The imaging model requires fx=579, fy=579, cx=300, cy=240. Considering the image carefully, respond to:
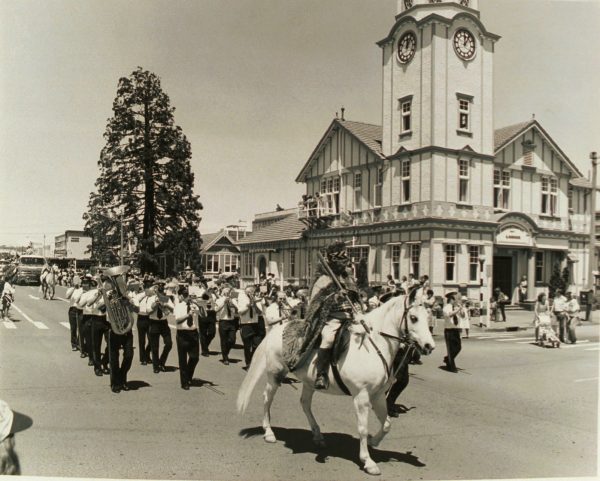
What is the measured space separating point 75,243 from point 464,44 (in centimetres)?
1527

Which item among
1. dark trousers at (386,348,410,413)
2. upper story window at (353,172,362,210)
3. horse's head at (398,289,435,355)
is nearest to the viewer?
horse's head at (398,289,435,355)

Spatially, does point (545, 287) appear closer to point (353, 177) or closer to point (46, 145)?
point (353, 177)

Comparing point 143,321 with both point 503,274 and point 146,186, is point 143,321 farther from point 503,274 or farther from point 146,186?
point 503,274

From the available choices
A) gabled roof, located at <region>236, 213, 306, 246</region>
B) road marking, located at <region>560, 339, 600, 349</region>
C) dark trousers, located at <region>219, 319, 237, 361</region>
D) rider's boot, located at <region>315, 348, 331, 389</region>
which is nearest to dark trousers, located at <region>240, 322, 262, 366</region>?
dark trousers, located at <region>219, 319, 237, 361</region>

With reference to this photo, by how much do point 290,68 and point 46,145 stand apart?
3809mm

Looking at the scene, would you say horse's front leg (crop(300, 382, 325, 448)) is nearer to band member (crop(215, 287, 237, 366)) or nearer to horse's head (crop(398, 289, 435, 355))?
horse's head (crop(398, 289, 435, 355))

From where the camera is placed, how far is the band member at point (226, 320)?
461 inches

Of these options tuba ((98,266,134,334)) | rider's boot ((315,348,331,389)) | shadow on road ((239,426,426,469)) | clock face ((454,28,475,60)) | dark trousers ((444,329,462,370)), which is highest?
clock face ((454,28,475,60))

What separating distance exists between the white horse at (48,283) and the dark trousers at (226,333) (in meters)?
14.3

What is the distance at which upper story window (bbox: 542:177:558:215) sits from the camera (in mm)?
27969

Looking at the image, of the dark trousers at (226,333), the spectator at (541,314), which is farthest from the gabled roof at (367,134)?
the dark trousers at (226,333)

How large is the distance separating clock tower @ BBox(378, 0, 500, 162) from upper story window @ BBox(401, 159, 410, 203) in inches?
17.8

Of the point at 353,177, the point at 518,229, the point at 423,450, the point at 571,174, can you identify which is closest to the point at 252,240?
the point at 353,177

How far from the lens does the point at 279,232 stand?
3134cm
